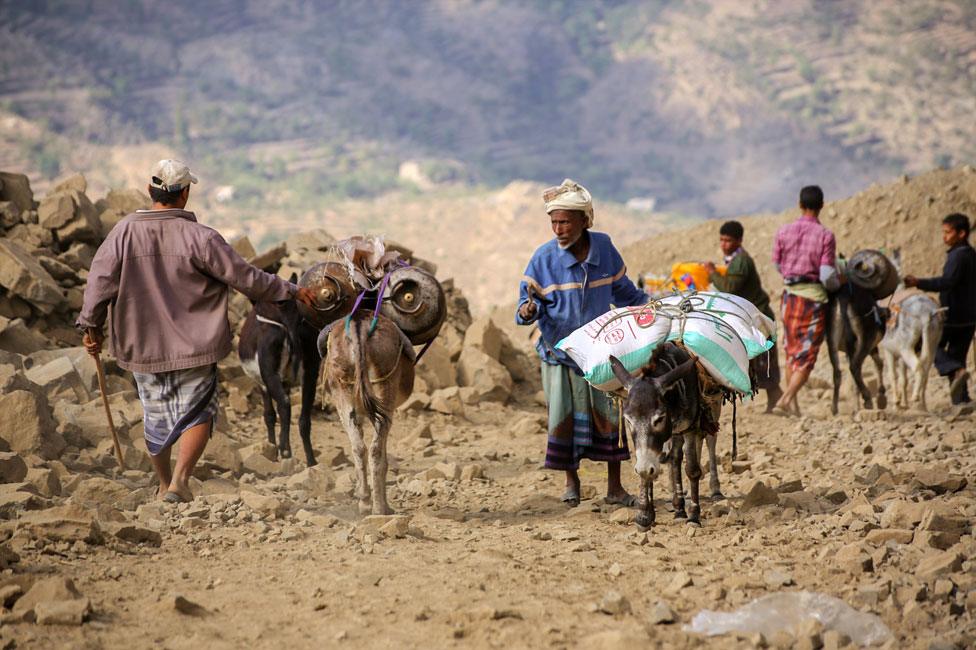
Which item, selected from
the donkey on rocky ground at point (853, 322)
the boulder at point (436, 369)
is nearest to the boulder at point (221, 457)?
the boulder at point (436, 369)

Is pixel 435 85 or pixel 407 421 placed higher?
pixel 435 85

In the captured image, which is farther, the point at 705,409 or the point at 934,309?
the point at 934,309

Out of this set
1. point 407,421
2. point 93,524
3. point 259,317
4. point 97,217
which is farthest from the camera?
point 97,217

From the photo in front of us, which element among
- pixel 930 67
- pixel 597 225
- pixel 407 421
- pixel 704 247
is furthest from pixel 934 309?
pixel 930 67

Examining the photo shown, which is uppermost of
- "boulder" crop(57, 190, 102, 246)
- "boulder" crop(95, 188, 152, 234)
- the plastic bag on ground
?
"boulder" crop(95, 188, 152, 234)

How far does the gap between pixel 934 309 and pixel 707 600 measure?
7829 mm

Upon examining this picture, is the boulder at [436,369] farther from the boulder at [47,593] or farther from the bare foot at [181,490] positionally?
the boulder at [47,593]

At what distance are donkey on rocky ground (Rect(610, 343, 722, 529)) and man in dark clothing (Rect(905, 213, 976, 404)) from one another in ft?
15.2

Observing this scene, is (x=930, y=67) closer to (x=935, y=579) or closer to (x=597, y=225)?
(x=597, y=225)

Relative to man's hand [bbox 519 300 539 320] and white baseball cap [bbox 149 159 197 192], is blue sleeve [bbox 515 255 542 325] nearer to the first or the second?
man's hand [bbox 519 300 539 320]

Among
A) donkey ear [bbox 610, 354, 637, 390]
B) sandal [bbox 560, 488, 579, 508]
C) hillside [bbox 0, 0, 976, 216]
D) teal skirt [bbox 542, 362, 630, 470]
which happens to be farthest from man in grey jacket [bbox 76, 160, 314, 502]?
hillside [bbox 0, 0, 976, 216]

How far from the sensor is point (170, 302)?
6.49 metres

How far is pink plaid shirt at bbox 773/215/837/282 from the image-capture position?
1042 cm

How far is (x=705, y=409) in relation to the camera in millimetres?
6527
